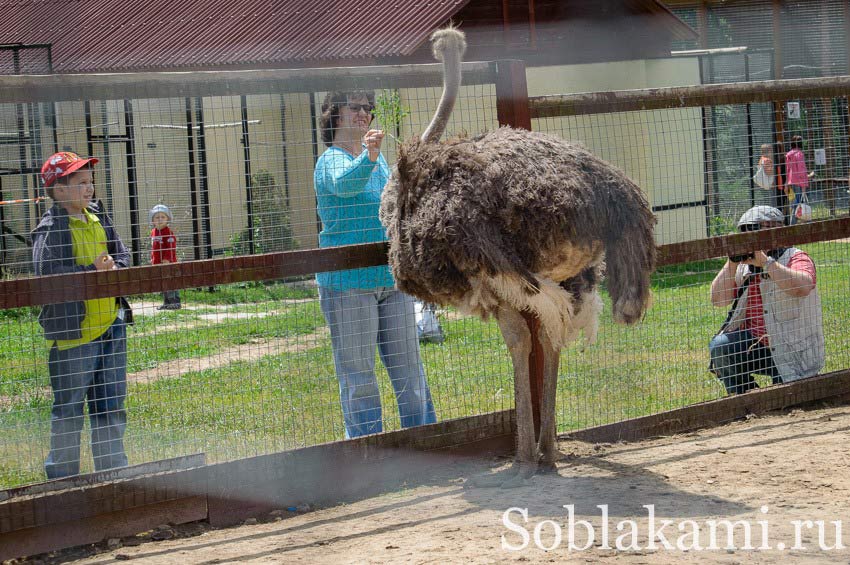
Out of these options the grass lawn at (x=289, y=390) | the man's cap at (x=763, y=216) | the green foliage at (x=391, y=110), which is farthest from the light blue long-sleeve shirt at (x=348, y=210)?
the green foliage at (x=391, y=110)

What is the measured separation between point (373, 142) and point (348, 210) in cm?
41

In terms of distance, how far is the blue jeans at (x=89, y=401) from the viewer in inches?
183

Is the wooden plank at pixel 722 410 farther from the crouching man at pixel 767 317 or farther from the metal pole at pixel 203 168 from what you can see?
the metal pole at pixel 203 168

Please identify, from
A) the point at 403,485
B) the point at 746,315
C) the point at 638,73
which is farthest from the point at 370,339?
the point at 638,73

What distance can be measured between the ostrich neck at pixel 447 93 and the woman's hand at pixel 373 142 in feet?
1.11

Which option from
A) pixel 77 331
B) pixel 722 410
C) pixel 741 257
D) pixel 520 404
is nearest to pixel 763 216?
pixel 741 257

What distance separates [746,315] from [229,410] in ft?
10.7

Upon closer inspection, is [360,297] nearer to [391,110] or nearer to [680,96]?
[680,96]

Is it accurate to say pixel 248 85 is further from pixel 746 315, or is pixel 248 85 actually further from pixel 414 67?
pixel 746 315

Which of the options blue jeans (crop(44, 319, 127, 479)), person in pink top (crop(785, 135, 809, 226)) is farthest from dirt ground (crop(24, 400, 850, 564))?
person in pink top (crop(785, 135, 809, 226))

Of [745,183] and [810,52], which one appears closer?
[745,183]

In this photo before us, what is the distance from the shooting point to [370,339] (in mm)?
5164

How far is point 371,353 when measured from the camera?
5.17m

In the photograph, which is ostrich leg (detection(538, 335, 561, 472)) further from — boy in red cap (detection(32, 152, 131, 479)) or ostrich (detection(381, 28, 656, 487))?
boy in red cap (detection(32, 152, 131, 479))
